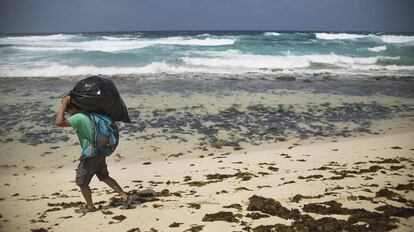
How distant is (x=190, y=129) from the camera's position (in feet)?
32.6

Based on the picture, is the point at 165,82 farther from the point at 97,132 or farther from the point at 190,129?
the point at 97,132

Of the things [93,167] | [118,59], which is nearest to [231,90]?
[93,167]

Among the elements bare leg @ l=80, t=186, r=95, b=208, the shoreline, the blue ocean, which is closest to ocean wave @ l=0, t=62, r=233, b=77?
the blue ocean

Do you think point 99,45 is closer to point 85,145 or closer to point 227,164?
point 227,164

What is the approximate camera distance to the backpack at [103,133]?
13.8ft

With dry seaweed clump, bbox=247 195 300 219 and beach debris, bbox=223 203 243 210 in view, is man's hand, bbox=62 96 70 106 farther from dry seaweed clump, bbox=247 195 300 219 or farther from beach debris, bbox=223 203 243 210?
dry seaweed clump, bbox=247 195 300 219

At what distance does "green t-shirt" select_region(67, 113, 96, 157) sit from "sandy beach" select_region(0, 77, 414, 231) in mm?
890

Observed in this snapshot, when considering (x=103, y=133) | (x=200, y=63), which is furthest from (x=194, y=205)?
(x=200, y=63)

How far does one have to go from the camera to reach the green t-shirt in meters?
4.11

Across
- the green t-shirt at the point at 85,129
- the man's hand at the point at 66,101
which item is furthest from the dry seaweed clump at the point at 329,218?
the man's hand at the point at 66,101

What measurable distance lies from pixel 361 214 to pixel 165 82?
16.2 m

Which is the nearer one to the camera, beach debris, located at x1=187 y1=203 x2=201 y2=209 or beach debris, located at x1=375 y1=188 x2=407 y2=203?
beach debris, located at x1=375 y1=188 x2=407 y2=203

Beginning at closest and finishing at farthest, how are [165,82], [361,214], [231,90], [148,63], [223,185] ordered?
[361,214], [223,185], [231,90], [165,82], [148,63]

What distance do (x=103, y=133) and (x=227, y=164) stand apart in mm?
3381
